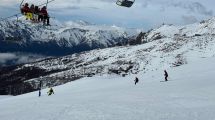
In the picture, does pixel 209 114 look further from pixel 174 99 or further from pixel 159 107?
pixel 174 99

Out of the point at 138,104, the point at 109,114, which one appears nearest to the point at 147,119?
the point at 109,114

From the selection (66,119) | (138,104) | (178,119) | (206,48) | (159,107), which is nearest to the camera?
(178,119)

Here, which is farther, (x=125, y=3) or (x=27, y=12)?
(x=27, y=12)

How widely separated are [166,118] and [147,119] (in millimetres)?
1194

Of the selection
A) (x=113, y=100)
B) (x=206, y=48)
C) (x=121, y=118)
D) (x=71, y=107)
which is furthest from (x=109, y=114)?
(x=206, y=48)

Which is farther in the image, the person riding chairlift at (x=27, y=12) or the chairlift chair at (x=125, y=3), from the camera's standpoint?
the person riding chairlift at (x=27, y=12)

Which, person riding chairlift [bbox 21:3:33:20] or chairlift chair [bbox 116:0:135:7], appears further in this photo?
person riding chairlift [bbox 21:3:33:20]

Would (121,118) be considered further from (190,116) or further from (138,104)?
(138,104)

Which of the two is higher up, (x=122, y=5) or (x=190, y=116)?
(x=122, y=5)

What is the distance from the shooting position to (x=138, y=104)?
119 feet

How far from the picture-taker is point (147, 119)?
2817 centimetres

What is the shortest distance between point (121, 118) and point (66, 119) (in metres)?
3.79

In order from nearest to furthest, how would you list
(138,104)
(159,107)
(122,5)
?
(122,5)
(159,107)
(138,104)

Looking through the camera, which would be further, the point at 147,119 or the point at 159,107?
the point at 159,107
